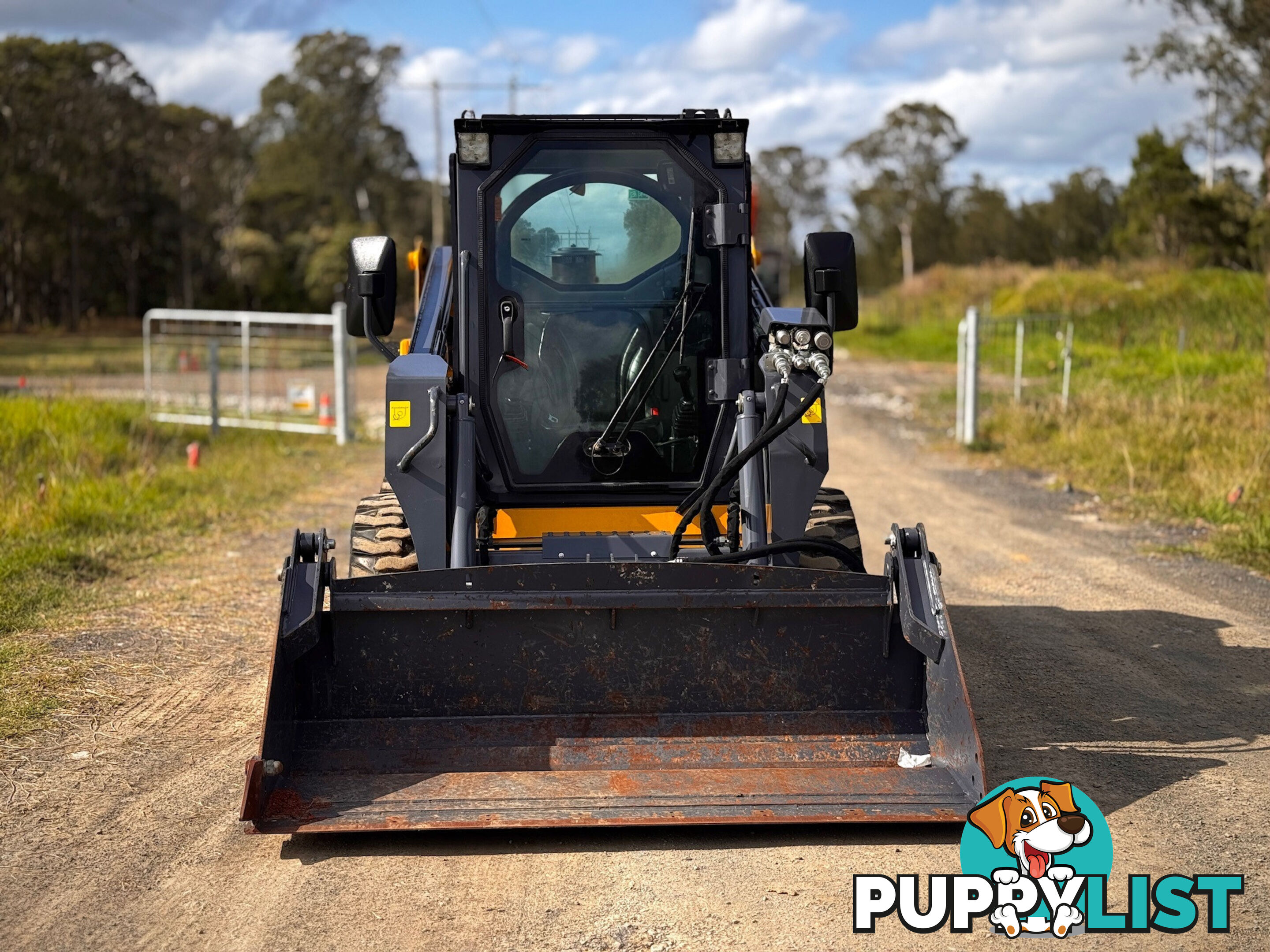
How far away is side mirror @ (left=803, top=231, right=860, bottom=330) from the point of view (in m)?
5.79

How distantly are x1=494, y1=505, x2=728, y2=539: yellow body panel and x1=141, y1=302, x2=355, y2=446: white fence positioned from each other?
10.6m

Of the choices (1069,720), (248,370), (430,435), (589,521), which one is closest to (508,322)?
(430,435)

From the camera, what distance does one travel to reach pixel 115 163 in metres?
46.7

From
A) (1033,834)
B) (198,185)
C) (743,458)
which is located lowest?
(1033,834)

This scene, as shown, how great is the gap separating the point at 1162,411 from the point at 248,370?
1074cm

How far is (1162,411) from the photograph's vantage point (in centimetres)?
1474

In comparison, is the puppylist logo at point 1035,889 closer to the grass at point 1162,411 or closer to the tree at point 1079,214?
the grass at point 1162,411

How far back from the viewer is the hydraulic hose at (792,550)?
518 cm

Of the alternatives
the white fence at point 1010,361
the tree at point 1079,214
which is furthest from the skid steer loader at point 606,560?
the tree at point 1079,214

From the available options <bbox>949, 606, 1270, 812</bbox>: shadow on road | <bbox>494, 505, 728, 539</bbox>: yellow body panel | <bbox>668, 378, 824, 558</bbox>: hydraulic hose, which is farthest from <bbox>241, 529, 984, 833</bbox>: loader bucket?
<bbox>494, 505, 728, 539</bbox>: yellow body panel

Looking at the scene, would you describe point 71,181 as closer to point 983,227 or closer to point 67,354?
point 67,354

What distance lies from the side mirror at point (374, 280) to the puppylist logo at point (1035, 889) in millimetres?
3220

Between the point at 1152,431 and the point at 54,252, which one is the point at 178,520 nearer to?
the point at 1152,431

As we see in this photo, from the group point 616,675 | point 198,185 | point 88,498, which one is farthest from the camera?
point 198,185
